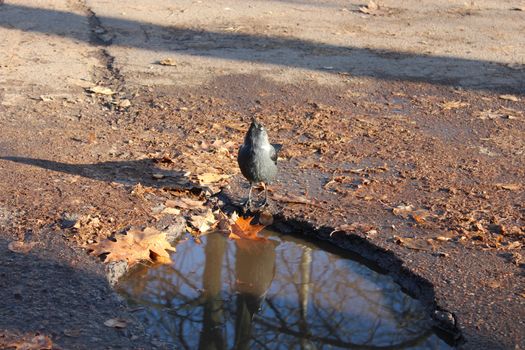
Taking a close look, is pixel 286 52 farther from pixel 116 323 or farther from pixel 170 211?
pixel 116 323

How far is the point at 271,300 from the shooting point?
16.3ft

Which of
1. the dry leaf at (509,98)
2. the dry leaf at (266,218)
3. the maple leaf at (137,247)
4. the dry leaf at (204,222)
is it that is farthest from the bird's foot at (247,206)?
the dry leaf at (509,98)

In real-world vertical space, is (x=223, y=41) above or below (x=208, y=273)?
above

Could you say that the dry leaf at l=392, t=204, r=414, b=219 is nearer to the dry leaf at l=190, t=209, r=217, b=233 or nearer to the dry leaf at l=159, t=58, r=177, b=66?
the dry leaf at l=190, t=209, r=217, b=233

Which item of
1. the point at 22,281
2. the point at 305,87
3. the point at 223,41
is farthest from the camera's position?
the point at 223,41

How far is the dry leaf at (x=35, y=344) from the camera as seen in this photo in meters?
4.02

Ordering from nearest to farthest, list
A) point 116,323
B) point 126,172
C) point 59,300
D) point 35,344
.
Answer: point 35,344, point 116,323, point 59,300, point 126,172

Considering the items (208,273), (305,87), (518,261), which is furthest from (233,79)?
(518,261)

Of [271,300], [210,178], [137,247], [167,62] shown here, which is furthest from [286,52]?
[271,300]

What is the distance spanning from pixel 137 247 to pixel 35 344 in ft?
4.20

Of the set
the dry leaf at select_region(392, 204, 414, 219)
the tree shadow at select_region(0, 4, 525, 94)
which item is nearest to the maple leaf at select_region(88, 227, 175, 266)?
the dry leaf at select_region(392, 204, 414, 219)

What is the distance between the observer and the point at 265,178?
18.8 feet

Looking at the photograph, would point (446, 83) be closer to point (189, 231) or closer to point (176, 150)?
point (176, 150)

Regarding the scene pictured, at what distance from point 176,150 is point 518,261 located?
10.0ft
